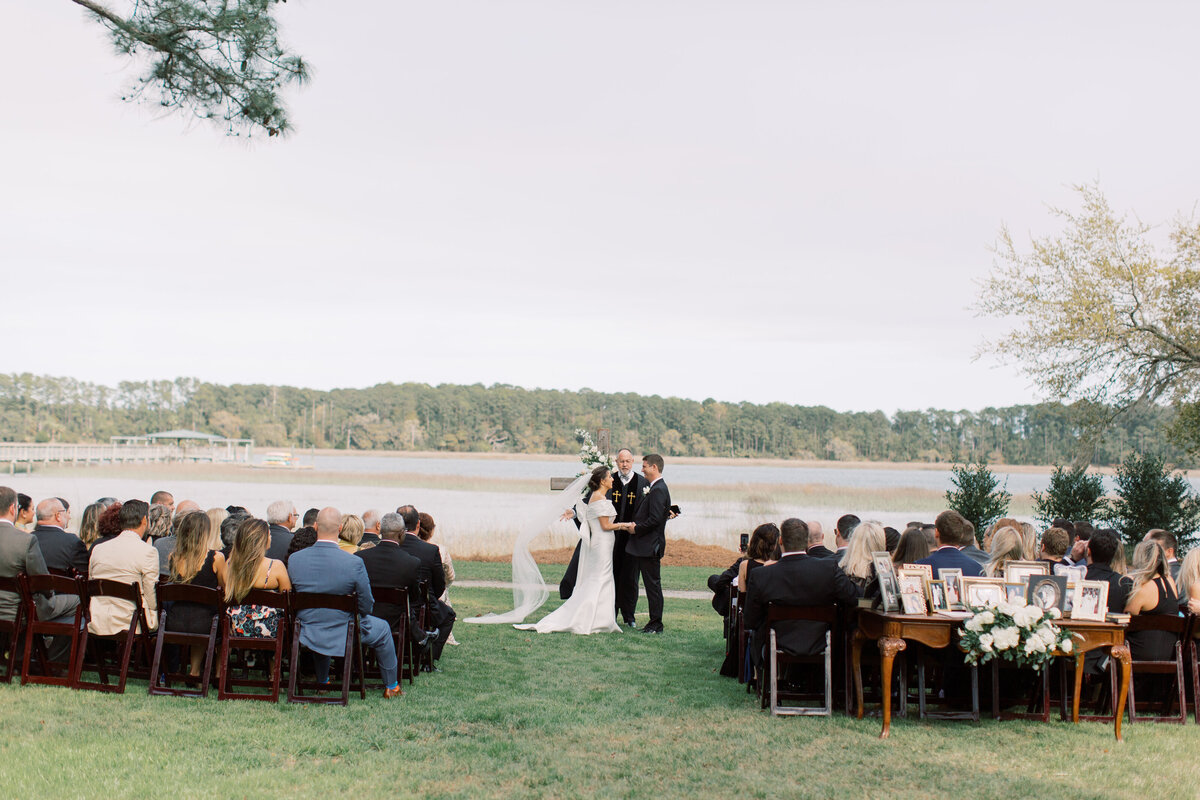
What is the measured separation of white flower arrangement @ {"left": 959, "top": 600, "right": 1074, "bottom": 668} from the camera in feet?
20.6

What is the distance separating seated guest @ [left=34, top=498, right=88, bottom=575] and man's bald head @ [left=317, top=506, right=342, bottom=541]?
208cm

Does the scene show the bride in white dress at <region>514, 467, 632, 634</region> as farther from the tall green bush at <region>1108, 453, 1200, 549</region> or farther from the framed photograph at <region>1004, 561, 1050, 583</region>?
the tall green bush at <region>1108, 453, 1200, 549</region>

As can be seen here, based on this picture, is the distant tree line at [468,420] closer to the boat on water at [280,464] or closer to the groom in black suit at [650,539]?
the boat on water at [280,464]

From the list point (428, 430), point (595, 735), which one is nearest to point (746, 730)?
point (595, 735)

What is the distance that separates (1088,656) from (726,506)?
28324 mm

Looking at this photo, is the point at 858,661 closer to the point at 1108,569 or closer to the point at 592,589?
the point at 1108,569

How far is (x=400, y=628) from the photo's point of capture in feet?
25.4

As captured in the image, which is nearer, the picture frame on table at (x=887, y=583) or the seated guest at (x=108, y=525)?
the picture frame on table at (x=887, y=583)

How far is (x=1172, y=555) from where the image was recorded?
8008mm

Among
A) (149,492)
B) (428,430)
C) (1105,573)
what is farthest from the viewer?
(428,430)

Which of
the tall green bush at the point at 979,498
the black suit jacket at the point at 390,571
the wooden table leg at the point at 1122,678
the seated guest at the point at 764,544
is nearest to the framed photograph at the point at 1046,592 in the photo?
the wooden table leg at the point at 1122,678

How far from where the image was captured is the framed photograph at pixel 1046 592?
21.8ft

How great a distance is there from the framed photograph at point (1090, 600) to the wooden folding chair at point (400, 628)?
4982 mm

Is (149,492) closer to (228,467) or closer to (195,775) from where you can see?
(228,467)
